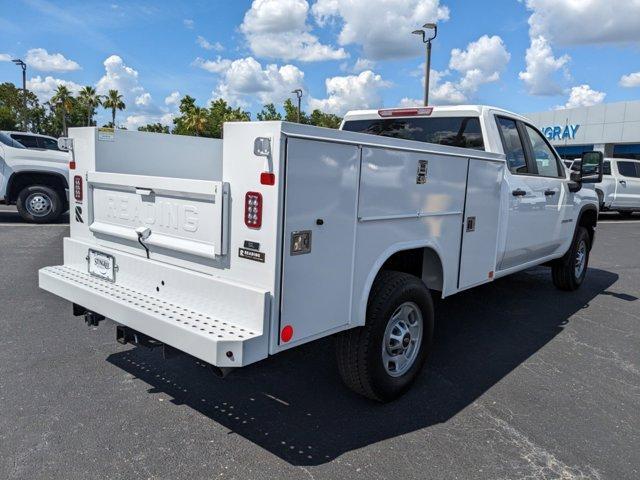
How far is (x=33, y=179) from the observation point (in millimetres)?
10906

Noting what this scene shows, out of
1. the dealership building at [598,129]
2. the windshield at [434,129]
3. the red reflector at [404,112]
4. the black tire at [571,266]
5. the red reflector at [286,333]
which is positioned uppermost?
the dealership building at [598,129]

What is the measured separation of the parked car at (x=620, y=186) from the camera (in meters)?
16.6

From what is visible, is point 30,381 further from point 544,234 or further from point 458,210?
point 544,234

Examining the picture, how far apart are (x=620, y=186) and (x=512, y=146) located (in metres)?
14.0

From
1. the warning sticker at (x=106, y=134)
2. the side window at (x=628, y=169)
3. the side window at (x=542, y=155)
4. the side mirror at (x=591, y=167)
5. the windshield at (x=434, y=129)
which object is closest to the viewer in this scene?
the warning sticker at (x=106, y=134)

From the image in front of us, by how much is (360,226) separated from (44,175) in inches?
389

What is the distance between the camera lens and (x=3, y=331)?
15.4 feet

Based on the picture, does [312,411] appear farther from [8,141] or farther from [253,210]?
[8,141]

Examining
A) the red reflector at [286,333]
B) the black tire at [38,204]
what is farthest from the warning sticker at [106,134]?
the black tire at [38,204]

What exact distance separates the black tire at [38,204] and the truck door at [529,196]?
31.2 ft

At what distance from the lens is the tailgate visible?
287 centimetres

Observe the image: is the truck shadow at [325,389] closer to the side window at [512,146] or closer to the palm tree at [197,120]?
the side window at [512,146]

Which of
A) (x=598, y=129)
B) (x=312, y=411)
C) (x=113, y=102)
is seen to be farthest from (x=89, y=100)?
(x=312, y=411)

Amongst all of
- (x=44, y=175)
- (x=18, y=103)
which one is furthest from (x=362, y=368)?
(x=18, y=103)
